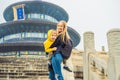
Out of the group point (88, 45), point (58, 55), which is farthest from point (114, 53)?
point (88, 45)

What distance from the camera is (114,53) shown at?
702cm

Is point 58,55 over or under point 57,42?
under

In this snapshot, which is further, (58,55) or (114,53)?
(114,53)

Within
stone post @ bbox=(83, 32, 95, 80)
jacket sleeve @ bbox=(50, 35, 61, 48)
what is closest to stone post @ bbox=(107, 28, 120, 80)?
jacket sleeve @ bbox=(50, 35, 61, 48)

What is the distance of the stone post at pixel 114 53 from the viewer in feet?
22.5

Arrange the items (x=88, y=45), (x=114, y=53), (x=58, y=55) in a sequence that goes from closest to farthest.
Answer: (x=58, y=55) < (x=114, y=53) < (x=88, y=45)

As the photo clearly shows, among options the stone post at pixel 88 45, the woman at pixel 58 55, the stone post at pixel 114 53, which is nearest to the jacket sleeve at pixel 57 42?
the woman at pixel 58 55

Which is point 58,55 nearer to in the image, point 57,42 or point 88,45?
point 57,42

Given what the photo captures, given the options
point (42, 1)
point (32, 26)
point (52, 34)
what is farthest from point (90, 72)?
point (42, 1)

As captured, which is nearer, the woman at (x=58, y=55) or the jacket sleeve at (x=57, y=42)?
the woman at (x=58, y=55)

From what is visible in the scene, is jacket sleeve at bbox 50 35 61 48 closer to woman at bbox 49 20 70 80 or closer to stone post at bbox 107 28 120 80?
woman at bbox 49 20 70 80

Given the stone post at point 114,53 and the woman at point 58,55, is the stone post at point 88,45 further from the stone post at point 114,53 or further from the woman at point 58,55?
the woman at point 58,55

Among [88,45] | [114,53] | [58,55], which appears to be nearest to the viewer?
[58,55]

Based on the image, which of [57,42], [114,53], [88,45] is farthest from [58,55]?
[88,45]
